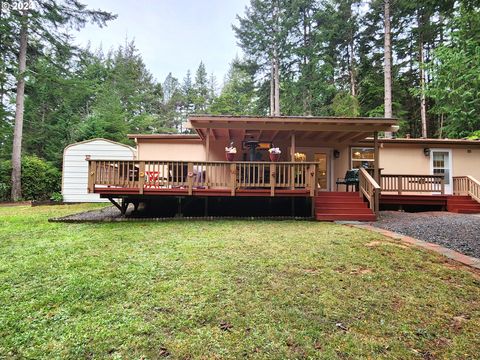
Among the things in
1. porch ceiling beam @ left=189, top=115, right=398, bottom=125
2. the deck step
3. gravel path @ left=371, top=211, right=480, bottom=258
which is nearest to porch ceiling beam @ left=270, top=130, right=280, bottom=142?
porch ceiling beam @ left=189, top=115, right=398, bottom=125

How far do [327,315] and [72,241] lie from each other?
424 centimetres

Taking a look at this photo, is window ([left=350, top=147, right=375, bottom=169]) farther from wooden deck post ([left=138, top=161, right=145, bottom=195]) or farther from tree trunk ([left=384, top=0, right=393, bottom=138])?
wooden deck post ([left=138, top=161, right=145, bottom=195])

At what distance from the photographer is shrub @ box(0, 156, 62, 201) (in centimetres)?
1290

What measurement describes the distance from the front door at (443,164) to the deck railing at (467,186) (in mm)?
423

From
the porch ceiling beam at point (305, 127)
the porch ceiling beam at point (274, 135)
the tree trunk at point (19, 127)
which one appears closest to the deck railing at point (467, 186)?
the porch ceiling beam at point (305, 127)

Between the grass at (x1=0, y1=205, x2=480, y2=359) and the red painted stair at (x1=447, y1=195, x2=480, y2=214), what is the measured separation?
6756 millimetres

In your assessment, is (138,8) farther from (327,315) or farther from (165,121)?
(327,315)

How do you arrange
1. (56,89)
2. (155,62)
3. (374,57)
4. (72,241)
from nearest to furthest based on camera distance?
(72,241) → (56,89) → (374,57) → (155,62)

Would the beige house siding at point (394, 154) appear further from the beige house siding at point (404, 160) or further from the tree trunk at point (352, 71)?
the tree trunk at point (352, 71)

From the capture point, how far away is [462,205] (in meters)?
9.16

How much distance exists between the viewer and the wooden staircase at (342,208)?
7242mm

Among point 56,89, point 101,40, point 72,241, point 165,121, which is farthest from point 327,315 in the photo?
point 101,40

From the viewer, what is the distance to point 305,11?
1878 cm

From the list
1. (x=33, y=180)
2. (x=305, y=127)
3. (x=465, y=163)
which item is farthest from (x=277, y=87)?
(x=33, y=180)
